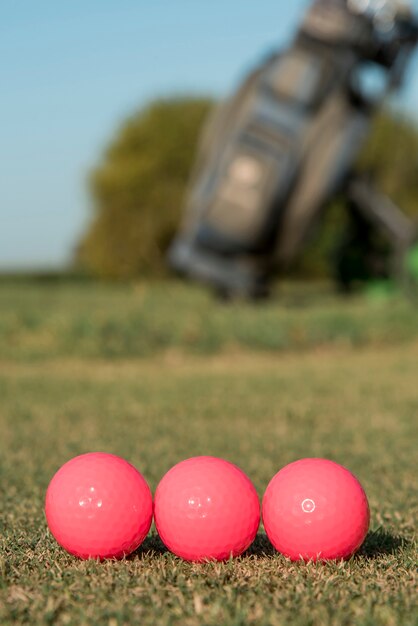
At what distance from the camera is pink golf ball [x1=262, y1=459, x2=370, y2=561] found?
9.38ft

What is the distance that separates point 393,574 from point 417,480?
5.82ft

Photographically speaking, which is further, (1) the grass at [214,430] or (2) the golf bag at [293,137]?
(2) the golf bag at [293,137]

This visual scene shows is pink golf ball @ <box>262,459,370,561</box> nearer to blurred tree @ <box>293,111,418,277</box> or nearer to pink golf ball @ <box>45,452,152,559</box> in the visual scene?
pink golf ball @ <box>45,452,152,559</box>

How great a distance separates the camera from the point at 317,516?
287 centimetres

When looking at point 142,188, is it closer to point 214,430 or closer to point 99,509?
point 214,430

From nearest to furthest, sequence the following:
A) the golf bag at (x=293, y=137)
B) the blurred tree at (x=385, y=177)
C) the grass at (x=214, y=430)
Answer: the grass at (x=214, y=430) → the golf bag at (x=293, y=137) → the blurred tree at (x=385, y=177)

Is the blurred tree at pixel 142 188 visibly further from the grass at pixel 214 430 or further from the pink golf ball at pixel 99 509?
the pink golf ball at pixel 99 509

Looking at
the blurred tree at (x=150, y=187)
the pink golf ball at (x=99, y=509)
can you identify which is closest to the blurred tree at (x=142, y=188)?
the blurred tree at (x=150, y=187)

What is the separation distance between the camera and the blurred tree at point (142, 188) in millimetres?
31359

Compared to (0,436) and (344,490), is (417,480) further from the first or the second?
(0,436)

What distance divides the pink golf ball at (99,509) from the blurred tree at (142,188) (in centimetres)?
2818

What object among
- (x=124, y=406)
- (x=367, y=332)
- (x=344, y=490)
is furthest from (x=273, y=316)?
(x=344, y=490)

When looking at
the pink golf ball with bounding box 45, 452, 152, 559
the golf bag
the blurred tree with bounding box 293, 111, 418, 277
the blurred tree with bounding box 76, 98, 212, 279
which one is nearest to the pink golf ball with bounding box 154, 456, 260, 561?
the pink golf ball with bounding box 45, 452, 152, 559

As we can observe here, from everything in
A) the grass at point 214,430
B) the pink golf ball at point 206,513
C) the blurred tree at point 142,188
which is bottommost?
the blurred tree at point 142,188
